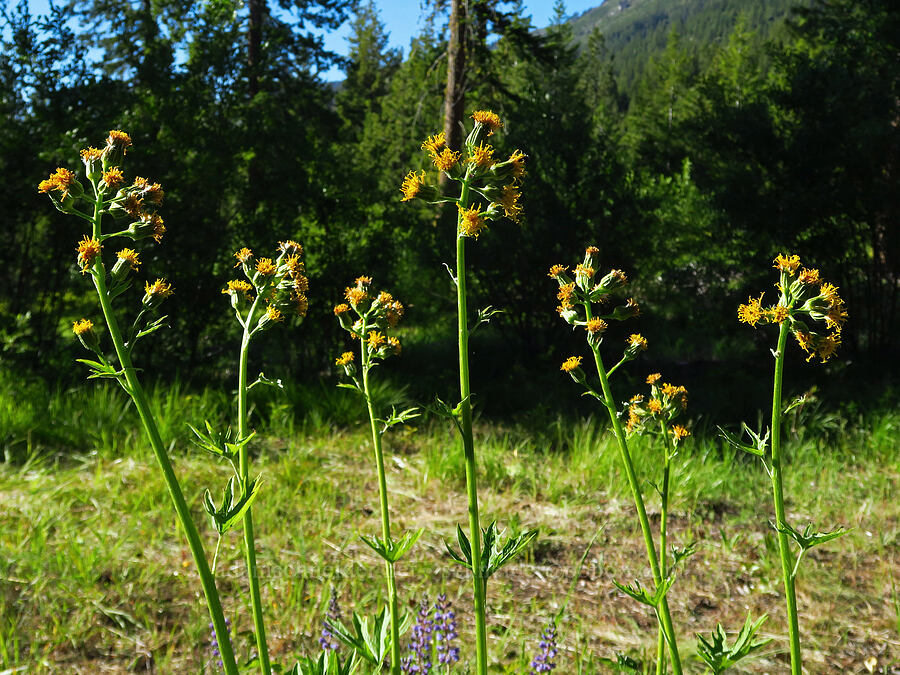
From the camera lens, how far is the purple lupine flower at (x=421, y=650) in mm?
1909

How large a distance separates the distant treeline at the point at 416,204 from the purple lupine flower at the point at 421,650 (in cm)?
454

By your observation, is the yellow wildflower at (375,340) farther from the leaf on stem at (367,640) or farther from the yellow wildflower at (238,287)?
the leaf on stem at (367,640)

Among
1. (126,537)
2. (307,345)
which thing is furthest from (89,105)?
(126,537)

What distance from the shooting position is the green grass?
2.41 m

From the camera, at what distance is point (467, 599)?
2758mm

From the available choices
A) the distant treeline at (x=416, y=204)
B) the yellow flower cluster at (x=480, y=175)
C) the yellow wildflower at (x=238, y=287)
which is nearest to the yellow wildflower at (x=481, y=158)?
the yellow flower cluster at (x=480, y=175)

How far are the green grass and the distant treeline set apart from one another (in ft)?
5.13

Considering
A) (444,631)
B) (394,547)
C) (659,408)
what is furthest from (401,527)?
(394,547)

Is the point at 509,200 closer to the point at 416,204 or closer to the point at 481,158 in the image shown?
the point at 481,158

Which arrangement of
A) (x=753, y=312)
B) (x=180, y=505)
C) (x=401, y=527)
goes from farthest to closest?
(x=401, y=527)
(x=753, y=312)
(x=180, y=505)

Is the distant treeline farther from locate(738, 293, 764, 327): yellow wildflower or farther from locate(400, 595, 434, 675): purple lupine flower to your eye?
locate(738, 293, 764, 327): yellow wildflower

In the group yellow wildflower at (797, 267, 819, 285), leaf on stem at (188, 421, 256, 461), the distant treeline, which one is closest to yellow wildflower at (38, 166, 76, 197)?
leaf on stem at (188, 421, 256, 461)

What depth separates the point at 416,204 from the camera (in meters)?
8.36

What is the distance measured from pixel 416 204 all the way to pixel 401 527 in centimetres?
571
